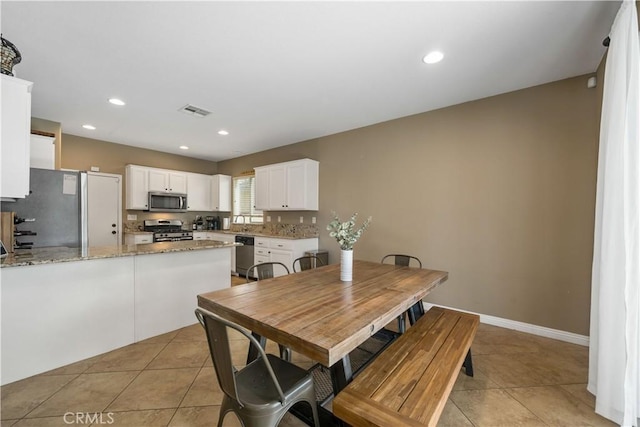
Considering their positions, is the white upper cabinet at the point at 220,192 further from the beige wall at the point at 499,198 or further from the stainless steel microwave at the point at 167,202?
the beige wall at the point at 499,198

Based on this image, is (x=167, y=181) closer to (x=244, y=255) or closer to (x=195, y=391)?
(x=244, y=255)

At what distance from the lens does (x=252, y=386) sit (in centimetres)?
133

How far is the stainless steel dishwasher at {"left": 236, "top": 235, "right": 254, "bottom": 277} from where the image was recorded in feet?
16.2

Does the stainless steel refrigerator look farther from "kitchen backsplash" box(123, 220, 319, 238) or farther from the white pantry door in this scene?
"kitchen backsplash" box(123, 220, 319, 238)

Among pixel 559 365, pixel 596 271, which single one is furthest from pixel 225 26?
pixel 559 365

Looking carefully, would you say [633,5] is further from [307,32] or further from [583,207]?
[307,32]

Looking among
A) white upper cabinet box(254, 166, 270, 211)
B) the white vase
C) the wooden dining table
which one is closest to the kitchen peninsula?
the wooden dining table

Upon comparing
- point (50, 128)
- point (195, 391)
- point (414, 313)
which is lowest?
point (195, 391)

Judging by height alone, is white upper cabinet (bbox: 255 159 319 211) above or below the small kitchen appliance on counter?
above

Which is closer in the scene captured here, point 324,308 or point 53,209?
point 324,308

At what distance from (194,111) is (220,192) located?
9.66 ft

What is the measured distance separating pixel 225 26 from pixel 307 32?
0.60 m

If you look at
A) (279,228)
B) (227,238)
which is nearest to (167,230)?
(227,238)

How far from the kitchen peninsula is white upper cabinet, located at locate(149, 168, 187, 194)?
9.66 ft
